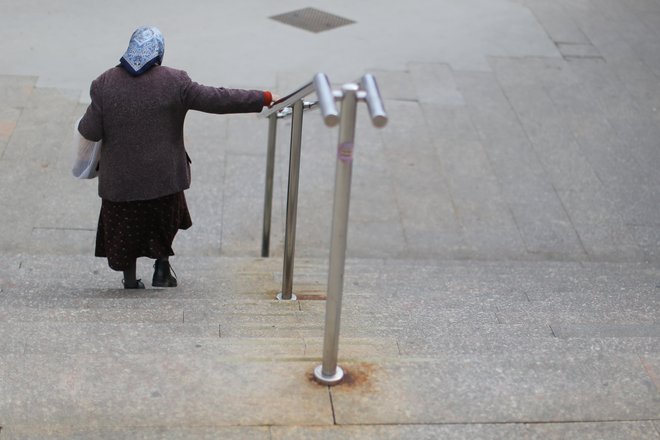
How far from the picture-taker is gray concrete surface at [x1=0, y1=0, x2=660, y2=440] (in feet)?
9.65

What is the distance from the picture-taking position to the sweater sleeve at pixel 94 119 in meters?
3.96

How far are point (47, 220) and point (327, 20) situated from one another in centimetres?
425

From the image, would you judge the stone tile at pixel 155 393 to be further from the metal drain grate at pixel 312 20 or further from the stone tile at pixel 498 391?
the metal drain grate at pixel 312 20

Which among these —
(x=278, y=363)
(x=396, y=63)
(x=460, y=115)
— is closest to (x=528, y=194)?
(x=460, y=115)

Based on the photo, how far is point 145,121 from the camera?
4.00 metres

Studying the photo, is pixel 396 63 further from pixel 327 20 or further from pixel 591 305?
pixel 591 305

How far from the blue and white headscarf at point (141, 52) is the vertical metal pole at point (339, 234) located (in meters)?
1.47

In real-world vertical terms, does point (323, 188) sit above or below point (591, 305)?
below

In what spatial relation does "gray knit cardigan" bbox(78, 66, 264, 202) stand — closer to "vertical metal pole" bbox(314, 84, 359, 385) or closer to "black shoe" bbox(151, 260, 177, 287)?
"black shoe" bbox(151, 260, 177, 287)

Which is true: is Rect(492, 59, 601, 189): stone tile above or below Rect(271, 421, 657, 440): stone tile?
below

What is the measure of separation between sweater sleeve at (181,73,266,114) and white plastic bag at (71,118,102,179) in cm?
48

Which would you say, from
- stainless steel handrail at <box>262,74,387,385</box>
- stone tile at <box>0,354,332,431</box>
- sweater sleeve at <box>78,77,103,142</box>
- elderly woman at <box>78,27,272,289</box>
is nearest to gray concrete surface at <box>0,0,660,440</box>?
stone tile at <box>0,354,332,431</box>

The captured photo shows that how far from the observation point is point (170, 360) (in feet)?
10.1

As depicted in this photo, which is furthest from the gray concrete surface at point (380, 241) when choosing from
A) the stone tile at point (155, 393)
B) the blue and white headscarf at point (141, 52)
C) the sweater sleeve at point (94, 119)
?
the blue and white headscarf at point (141, 52)
